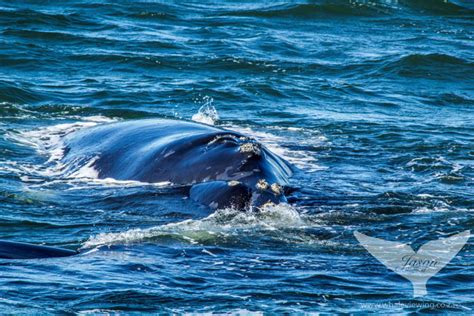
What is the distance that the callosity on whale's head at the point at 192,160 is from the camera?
10.9 meters

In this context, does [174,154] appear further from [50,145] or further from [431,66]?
[431,66]

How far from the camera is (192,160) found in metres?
12.0

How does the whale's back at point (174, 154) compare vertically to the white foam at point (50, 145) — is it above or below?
above

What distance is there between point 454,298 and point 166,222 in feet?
10.3

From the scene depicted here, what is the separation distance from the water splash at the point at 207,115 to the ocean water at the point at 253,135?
0.12ft

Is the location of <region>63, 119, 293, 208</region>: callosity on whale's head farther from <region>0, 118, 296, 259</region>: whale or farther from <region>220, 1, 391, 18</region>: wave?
<region>220, 1, 391, 18</region>: wave

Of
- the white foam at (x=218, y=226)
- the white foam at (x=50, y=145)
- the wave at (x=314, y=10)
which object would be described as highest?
the wave at (x=314, y=10)

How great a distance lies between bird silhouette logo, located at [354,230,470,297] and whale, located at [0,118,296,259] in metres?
1.14

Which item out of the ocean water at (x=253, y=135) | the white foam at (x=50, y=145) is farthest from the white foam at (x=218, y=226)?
the white foam at (x=50, y=145)

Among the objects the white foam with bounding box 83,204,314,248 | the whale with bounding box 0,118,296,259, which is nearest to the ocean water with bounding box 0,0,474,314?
the white foam with bounding box 83,204,314,248

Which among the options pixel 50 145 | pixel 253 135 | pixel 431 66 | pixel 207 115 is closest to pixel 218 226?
pixel 50 145

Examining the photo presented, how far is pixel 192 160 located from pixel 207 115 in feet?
20.8

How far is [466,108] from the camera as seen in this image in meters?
20.4

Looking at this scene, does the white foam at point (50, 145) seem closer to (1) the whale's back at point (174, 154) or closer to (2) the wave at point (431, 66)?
(1) the whale's back at point (174, 154)
